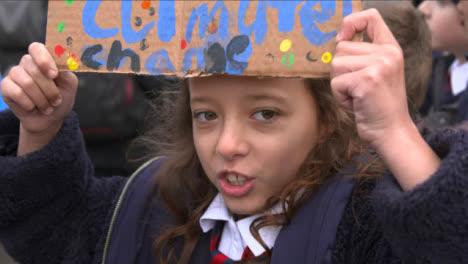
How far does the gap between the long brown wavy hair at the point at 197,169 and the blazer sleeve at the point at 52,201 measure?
0.62ft

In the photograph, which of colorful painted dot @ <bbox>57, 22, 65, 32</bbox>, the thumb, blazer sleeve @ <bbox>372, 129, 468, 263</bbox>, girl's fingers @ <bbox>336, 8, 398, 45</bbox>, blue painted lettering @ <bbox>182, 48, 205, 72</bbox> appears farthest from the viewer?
the thumb

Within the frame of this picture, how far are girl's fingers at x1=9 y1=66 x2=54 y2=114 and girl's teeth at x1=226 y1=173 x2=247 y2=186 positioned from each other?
0.50 m

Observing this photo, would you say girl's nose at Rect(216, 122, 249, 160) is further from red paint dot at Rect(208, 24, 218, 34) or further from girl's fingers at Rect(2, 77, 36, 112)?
girl's fingers at Rect(2, 77, 36, 112)

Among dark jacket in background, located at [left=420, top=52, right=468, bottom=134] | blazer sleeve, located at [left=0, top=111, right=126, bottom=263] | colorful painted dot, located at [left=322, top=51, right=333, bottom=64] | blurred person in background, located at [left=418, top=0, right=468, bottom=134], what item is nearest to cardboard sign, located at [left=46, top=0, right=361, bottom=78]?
colorful painted dot, located at [left=322, top=51, right=333, bottom=64]

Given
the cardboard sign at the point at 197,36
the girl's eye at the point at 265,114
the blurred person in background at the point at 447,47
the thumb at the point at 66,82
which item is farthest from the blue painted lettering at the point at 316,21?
the blurred person in background at the point at 447,47

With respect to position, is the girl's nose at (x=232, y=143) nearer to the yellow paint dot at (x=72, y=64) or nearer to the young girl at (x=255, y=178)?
the young girl at (x=255, y=178)

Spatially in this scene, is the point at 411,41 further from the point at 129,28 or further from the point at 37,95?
the point at 37,95

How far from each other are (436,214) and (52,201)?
40.1 inches

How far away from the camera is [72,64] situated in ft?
3.70

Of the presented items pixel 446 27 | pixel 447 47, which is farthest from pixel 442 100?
pixel 446 27

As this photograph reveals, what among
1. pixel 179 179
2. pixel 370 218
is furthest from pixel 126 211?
pixel 370 218

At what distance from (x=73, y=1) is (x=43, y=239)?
0.68 meters

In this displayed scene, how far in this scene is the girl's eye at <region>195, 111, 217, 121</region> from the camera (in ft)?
3.93

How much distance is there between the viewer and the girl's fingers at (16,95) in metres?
1.21
